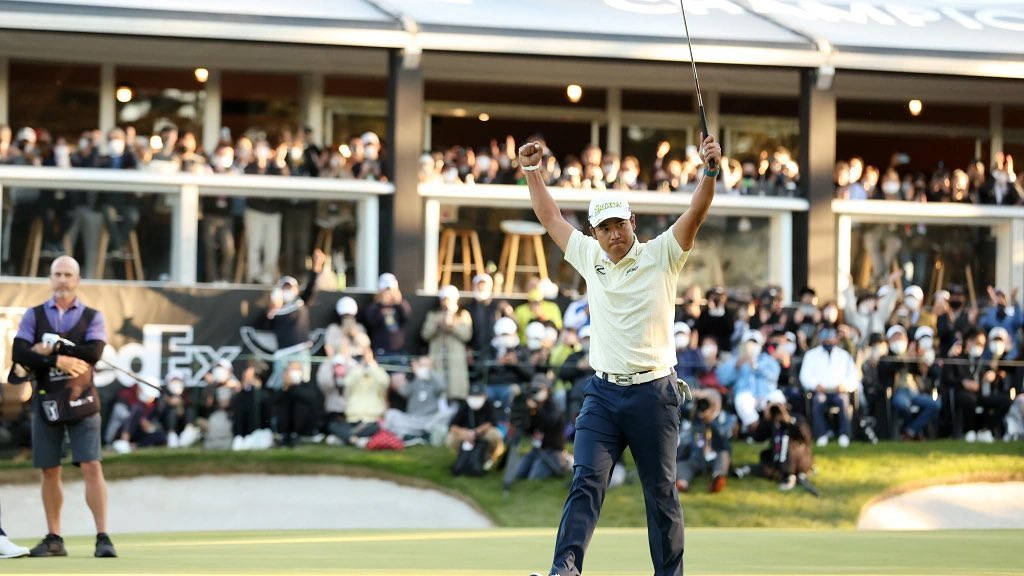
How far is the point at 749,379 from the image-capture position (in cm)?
2016

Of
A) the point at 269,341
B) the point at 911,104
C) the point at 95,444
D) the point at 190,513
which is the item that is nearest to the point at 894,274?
the point at 911,104

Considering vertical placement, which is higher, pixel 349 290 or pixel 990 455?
pixel 349 290

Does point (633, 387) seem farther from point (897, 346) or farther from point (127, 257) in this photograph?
point (127, 257)

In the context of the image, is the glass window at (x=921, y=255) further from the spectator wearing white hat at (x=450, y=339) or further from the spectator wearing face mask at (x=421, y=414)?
the spectator wearing face mask at (x=421, y=414)

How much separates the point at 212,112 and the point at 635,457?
19.7 metres

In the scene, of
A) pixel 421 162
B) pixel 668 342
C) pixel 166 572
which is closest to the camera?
pixel 668 342

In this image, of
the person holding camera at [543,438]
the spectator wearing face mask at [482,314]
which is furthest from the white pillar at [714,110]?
the person holding camera at [543,438]

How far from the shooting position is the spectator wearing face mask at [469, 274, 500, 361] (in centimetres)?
2142

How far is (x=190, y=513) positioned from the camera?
64.5 feet

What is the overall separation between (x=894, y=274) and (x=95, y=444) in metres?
16.7

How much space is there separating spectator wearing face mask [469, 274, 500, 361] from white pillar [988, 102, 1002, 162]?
34.9 feet

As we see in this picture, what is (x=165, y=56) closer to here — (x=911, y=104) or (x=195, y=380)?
(x=195, y=380)

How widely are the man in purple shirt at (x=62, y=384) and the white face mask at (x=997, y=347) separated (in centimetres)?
1341

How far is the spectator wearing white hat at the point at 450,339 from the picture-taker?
65.8ft
